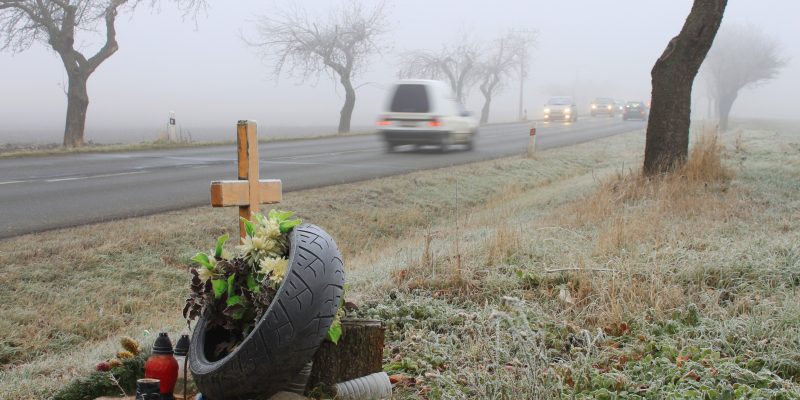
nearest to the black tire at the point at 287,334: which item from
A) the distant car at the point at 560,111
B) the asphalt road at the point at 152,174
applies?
the asphalt road at the point at 152,174

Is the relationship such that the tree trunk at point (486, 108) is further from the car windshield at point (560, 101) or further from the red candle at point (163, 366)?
the red candle at point (163, 366)

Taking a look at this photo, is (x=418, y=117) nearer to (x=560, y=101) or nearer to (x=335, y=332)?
(x=335, y=332)

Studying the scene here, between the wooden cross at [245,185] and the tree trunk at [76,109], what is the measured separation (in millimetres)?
20280

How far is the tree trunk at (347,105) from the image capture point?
122 feet

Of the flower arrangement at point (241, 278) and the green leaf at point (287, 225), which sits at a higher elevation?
the green leaf at point (287, 225)

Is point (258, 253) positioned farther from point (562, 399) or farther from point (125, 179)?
point (125, 179)

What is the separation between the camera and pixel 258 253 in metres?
3.70

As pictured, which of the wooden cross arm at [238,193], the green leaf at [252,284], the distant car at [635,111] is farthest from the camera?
the distant car at [635,111]

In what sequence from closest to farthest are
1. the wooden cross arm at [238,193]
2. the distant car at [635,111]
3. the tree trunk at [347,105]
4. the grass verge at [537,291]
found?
the grass verge at [537,291], the wooden cross arm at [238,193], the tree trunk at [347,105], the distant car at [635,111]

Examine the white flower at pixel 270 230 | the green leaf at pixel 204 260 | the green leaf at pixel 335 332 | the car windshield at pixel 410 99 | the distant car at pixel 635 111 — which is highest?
the car windshield at pixel 410 99

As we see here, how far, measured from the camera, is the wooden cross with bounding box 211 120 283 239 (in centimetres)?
476

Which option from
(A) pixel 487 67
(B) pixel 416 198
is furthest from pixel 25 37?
(A) pixel 487 67

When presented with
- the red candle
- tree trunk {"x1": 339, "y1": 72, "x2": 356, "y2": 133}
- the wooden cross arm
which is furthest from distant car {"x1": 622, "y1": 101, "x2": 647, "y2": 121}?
the red candle

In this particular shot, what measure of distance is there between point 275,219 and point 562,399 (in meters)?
1.73
